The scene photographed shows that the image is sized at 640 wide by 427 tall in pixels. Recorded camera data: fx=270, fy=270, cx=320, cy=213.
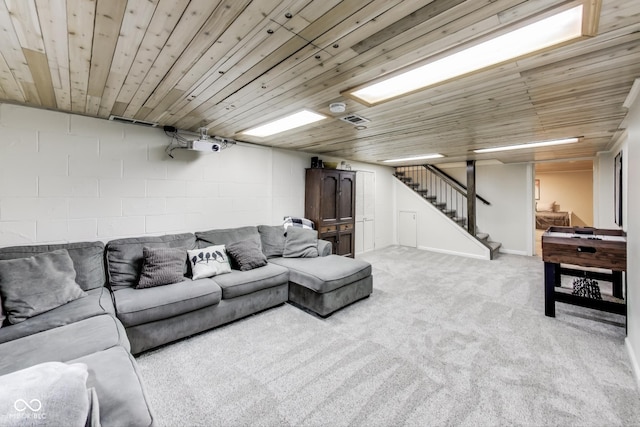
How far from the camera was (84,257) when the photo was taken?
264 centimetres

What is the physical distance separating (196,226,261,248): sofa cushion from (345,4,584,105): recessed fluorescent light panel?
8.07 feet

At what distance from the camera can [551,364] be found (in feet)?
7.13

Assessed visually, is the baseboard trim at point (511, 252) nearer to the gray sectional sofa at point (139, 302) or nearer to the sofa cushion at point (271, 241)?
the gray sectional sofa at point (139, 302)

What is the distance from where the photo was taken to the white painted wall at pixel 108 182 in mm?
2568

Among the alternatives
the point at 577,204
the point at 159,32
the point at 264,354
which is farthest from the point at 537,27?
the point at 577,204

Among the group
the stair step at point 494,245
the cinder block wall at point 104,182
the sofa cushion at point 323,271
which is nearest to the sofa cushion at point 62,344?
A: the cinder block wall at point 104,182

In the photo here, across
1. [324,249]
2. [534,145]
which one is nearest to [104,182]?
[324,249]

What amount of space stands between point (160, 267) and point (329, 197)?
9.70 feet

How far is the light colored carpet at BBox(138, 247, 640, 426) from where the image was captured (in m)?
1.69

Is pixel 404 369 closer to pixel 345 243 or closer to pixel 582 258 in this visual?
pixel 582 258

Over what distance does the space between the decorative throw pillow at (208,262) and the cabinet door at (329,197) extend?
6.60 feet

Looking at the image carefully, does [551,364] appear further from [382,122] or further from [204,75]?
[204,75]

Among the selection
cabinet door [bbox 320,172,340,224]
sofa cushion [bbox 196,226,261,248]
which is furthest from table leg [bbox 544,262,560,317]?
sofa cushion [bbox 196,226,261,248]

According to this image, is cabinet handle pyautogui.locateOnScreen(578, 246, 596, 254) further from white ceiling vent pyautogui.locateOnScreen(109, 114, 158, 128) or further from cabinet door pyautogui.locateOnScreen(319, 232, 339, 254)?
white ceiling vent pyautogui.locateOnScreen(109, 114, 158, 128)
